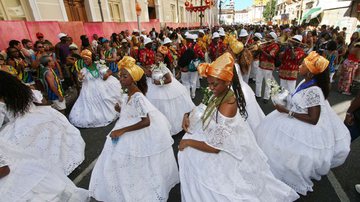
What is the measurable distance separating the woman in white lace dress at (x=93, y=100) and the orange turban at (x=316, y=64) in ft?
16.2

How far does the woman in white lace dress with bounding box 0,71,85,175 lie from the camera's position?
2.74 meters

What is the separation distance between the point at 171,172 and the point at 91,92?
390 cm

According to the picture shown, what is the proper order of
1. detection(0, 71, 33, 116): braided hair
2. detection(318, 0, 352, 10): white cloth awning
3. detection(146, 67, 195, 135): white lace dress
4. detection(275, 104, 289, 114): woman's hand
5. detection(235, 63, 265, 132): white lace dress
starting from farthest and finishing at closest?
detection(318, 0, 352, 10): white cloth awning → detection(146, 67, 195, 135): white lace dress → detection(235, 63, 265, 132): white lace dress → detection(275, 104, 289, 114): woman's hand → detection(0, 71, 33, 116): braided hair

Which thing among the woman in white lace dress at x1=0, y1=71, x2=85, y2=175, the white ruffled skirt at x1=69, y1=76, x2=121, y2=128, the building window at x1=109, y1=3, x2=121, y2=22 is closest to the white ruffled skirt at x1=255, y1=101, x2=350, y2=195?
the woman in white lace dress at x1=0, y1=71, x2=85, y2=175

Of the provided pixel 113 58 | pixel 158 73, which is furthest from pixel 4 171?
pixel 113 58

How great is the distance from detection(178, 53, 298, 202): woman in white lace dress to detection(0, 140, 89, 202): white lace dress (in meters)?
1.51

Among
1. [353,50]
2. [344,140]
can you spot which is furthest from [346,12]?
[344,140]

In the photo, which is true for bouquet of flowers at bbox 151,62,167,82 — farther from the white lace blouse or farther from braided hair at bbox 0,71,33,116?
the white lace blouse

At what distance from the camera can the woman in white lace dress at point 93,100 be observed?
5.79m

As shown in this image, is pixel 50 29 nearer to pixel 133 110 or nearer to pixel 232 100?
pixel 133 110

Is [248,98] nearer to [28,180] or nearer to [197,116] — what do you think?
[197,116]


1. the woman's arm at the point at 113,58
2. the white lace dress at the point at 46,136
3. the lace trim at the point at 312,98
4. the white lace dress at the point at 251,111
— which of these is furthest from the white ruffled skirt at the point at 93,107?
the lace trim at the point at 312,98

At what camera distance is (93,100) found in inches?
231

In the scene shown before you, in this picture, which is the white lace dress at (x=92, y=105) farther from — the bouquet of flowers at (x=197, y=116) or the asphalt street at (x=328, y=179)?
the bouquet of flowers at (x=197, y=116)
